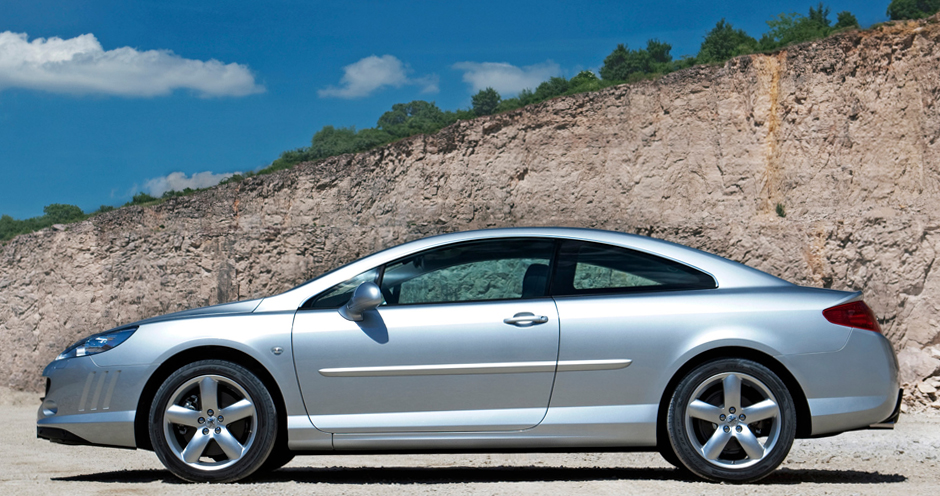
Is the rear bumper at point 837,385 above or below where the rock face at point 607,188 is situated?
below

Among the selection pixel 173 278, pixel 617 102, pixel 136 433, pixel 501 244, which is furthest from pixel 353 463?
pixel 617 102

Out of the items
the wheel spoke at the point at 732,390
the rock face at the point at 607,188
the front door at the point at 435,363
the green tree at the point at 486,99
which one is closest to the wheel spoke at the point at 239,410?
the front door at the point at 435,363

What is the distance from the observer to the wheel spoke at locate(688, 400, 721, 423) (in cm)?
439

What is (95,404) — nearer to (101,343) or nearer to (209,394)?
(101,343)

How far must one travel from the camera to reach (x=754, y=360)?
14.7ft

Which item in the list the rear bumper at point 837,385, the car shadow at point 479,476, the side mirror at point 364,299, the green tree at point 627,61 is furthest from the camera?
the green tree at point 627,61

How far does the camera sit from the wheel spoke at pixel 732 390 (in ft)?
14.4

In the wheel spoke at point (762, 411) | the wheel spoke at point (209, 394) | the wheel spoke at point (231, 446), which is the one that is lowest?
the wheel spoke at point (231, 446)

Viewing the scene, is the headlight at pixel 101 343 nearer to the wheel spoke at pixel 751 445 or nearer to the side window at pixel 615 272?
the side window at pixel 615 272

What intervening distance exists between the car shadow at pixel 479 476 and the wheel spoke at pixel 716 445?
0.73 ft

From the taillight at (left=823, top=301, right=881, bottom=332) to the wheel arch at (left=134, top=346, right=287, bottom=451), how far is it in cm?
303

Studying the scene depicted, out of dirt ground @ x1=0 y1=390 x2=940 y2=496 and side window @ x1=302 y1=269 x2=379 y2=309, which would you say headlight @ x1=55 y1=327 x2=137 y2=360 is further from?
side window @ x1=302 y1=269 x2=379 y2=309

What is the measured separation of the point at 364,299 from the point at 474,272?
733 millimetres

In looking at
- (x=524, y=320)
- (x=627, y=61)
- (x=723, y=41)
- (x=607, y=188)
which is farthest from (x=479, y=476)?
(x=627, y=61)
